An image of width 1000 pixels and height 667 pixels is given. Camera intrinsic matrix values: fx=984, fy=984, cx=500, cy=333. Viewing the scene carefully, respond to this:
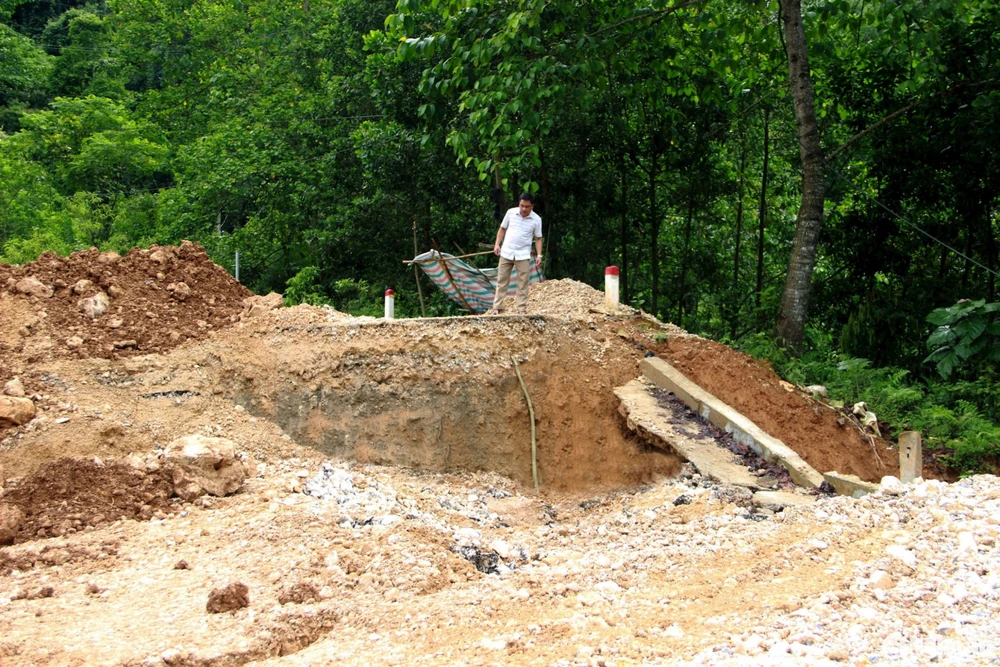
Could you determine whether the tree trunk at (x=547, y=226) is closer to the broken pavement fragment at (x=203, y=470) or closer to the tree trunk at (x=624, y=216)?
the tree trunk at (x=624, y=216)

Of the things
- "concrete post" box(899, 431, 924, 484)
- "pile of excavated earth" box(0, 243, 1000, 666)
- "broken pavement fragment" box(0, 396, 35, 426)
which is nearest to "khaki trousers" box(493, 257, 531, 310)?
"pile of excavated earth" box(0, 243, 1000, 666)

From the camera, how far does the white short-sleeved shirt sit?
393 inches

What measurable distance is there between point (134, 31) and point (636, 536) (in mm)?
24687

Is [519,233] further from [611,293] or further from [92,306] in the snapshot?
[92,306]

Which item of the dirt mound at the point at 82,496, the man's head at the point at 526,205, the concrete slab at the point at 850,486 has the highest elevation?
the man's head at the point at 526,205

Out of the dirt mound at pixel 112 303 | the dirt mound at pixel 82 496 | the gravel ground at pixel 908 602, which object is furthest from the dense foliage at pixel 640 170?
the dirt mound at pixel 82 496

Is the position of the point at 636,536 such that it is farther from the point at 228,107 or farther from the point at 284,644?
the point at 228,107

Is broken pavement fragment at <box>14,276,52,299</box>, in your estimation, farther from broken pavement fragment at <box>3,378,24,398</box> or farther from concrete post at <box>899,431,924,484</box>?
concrete post at <box>899,431,924,484</box>

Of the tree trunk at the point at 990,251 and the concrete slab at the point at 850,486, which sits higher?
the tree trunk at the point at 990,251

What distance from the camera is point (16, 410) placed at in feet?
27.7

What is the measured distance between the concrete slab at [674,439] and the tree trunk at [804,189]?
9.62 ft

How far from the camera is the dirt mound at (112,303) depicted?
9.51 meters

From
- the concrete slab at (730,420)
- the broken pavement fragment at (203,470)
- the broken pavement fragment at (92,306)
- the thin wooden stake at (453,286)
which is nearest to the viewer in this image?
the concrete slab at (730,420)

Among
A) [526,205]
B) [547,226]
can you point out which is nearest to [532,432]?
[526,205]
